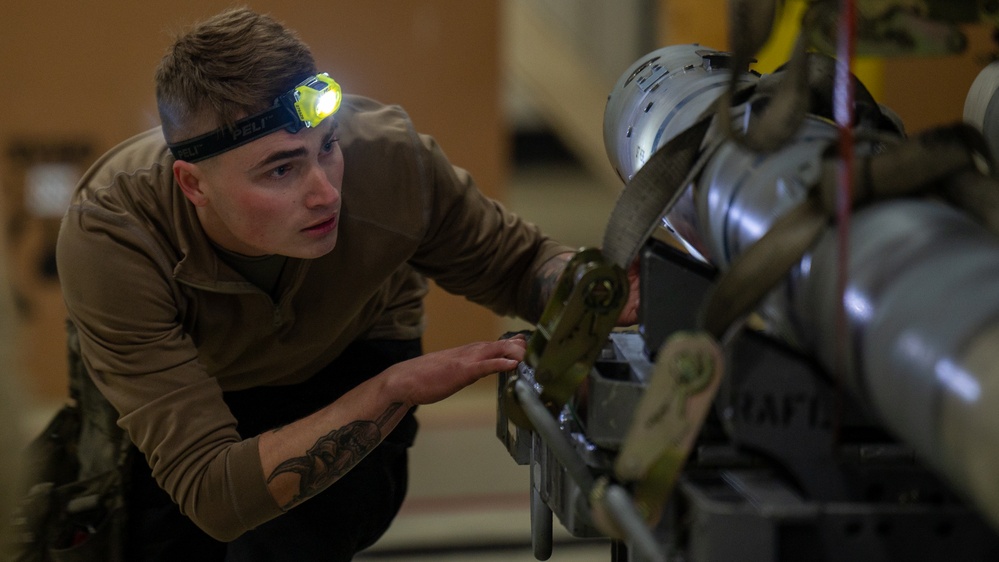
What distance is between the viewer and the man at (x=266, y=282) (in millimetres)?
1547

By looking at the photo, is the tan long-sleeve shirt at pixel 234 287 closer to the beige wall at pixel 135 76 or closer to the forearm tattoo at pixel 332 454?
the forearm tattoo at pixel 332 454

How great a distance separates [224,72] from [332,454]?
0.55 metres

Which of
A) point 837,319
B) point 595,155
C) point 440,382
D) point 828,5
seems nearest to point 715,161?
point 828,5

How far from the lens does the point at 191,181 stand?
5.49ft

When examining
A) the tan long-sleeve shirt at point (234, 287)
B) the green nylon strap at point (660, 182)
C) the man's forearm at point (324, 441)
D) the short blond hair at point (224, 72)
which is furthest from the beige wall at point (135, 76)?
the green nylon strap at point (660, 182)

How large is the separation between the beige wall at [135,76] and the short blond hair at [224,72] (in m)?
1.96

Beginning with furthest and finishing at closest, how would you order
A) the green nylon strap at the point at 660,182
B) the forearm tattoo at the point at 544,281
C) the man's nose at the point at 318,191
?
the forearm tattoo at the point at 544,281 → the man's nose at the point at 318,191 → the green nylon strap at the point at 660,182

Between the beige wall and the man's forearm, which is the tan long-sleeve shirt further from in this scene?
the beige wall

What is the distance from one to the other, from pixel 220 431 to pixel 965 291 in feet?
3.50

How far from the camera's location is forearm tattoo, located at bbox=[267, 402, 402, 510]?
154 cm

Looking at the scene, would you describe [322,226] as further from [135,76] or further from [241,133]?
[135,76]

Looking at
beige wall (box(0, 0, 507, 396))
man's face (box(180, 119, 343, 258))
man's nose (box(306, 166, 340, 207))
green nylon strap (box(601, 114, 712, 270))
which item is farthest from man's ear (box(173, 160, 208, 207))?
beige wall (box(0, 0, 507, 396))

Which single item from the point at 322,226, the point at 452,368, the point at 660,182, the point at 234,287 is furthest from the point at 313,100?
the point at 660,182

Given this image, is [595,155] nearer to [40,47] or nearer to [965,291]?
[40,47]
